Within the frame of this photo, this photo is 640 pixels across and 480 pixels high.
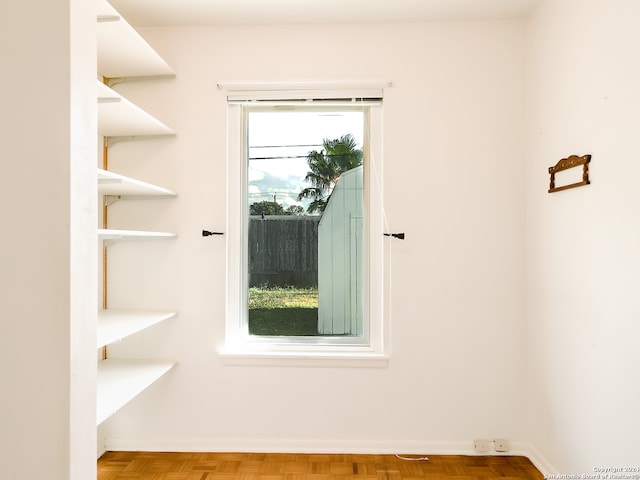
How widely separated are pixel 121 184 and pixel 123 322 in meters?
0.70

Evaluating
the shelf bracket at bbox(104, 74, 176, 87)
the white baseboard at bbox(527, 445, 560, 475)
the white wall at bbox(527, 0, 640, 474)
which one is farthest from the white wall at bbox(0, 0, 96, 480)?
the white baseboard at bbox(527, 445, 560, 475)

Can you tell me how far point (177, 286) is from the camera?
2.47 metres

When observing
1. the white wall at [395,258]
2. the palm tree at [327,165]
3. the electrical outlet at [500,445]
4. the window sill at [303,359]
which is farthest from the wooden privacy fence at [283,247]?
the electrical outlet at [500,445]

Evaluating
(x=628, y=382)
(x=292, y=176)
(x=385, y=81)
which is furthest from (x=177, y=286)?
(x=628, y=382)

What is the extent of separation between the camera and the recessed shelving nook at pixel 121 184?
1819 mm

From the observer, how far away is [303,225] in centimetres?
259

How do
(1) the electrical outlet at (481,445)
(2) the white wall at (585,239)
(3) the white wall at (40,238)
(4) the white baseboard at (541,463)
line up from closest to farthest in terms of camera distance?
(3) the white wall at (40,238) → (2) the white wall at (585,239) → (4) the white baseboard at (541,463) → (1) the electrical outlet at (481,445)

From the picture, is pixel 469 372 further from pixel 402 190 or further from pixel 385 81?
pixel 385 81

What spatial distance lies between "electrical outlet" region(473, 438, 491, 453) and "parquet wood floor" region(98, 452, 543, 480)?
0.14ft

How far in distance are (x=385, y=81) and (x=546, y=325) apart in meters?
1.62

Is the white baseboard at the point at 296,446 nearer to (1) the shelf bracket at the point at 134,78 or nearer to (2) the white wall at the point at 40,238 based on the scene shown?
(2) the white wall at the point at 40,238

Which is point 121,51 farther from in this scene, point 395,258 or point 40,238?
point 395,258

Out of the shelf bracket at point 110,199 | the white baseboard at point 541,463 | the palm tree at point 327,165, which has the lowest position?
the white baseboard at point 541,463

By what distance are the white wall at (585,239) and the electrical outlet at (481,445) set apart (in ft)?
0.83
